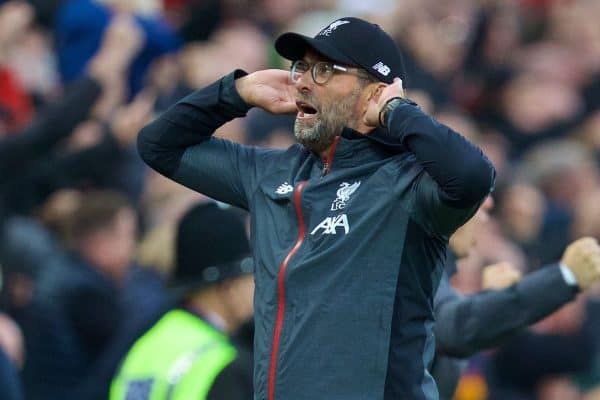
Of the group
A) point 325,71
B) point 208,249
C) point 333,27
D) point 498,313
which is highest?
point 333,27

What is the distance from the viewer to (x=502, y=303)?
19.5ft

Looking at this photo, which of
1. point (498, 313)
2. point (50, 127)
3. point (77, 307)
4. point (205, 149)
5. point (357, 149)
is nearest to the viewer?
point (357, 149)

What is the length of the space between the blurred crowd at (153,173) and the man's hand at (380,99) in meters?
1.80

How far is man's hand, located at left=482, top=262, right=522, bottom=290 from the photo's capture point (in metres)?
6.12

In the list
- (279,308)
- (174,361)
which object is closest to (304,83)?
(279,308)

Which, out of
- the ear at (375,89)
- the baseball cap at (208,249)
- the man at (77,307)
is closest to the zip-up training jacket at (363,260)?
the ear at (375,89)

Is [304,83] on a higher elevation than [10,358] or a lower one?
higher

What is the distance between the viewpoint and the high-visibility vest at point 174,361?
575 centimetres

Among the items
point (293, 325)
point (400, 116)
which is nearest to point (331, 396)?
point (293, 325)

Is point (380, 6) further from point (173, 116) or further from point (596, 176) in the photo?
point (173, 116)

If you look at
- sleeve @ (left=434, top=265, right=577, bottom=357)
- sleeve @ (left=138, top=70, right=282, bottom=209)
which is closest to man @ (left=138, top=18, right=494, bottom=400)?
sleeve @ (left=138, top=70, right=282, bottom=209)

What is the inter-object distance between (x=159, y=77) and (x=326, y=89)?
535cm

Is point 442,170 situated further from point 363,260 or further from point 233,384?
point 233,384

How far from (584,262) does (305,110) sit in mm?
1471
